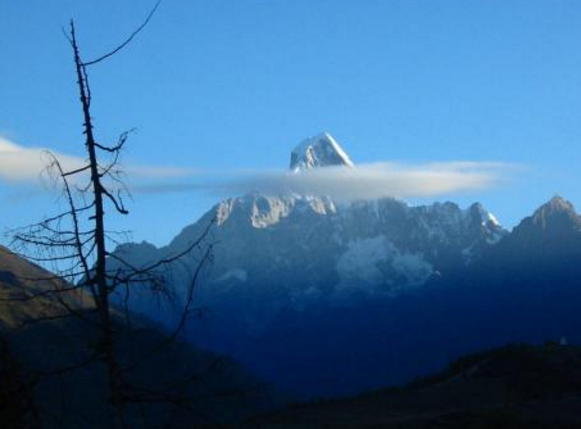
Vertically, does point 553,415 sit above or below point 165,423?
below

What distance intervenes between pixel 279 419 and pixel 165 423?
39.5 m

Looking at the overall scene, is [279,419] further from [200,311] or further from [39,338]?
[39,338]

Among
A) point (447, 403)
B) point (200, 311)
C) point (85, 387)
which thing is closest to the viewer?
point (200, 311)

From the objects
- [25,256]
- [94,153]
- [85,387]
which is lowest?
[85,387]

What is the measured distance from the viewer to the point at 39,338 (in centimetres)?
14875

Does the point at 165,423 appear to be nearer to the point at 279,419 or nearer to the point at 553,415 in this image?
the point at 553,415

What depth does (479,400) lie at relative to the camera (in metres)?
54.9

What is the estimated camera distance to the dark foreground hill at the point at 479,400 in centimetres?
4303

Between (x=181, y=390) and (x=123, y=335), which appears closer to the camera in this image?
(x=181, y=390)

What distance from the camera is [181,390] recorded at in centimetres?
1078

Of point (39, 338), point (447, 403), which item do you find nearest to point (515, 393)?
point (447, 403)

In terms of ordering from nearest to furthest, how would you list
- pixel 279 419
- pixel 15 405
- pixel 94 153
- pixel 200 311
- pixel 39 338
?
pixel 200 311
pixel 94 153
pixel 15 405
pixel 279 419
pixel 39 338

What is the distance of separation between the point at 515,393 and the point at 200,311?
48.4m

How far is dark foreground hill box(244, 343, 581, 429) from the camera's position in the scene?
43.0m
